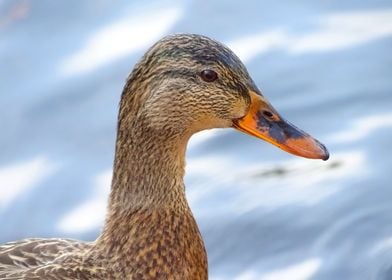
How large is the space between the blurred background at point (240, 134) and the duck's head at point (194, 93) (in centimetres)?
144

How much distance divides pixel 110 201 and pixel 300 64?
8.35 feet

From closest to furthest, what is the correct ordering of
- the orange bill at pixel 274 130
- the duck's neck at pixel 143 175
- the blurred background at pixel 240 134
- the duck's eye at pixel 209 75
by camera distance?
the duck's eye at pixel 209 75 < the orange bill at pixel 274 130 < the duck's neck at pixel 143 175 < the blurred background at pixel 240 134

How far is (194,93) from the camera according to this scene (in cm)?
619

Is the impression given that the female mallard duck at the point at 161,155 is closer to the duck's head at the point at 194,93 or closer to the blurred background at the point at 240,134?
the duck's head at the point at 194,93

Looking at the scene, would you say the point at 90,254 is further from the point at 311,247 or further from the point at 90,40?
the point at 90,40

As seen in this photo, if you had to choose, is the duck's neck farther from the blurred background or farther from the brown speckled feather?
A: the blurred background

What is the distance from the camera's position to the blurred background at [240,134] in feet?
25.6

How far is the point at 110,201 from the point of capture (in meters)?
6.69

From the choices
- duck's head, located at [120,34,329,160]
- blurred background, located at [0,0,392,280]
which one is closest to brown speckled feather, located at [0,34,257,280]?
duck's head, located at [120,34,329,160]

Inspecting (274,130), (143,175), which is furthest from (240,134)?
(274,130)

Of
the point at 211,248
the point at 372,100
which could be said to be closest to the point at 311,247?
the point at 211,248

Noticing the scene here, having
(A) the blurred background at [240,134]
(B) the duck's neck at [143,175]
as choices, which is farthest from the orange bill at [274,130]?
(A) the blurred background at [240,134]

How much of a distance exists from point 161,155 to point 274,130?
0.47 meters

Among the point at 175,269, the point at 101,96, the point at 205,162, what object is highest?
the point at 101,96
